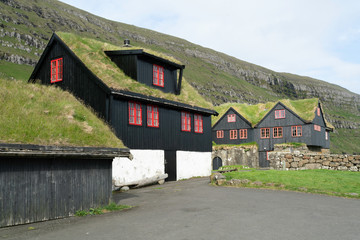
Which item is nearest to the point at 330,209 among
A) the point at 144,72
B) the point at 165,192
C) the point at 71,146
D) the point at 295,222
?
the point at 295,222

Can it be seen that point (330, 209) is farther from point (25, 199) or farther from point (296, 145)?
point (296, 145)

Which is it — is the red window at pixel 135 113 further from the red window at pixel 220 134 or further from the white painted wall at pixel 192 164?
the red window at pixel 220 134

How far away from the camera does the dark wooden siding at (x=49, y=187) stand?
34.4ft

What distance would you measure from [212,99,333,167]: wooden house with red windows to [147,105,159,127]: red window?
30.3 meters

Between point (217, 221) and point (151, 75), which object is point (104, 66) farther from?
point (217, 221)

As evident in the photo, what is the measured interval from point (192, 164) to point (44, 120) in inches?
668

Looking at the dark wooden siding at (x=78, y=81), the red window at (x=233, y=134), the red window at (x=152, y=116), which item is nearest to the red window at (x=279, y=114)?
the red window at (x=233, y=134)

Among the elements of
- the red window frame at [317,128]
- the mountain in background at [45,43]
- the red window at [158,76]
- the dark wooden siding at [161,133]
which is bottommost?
the dark wooden siding at [161,133]

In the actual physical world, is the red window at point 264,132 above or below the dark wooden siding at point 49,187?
above

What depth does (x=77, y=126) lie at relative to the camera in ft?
44.2

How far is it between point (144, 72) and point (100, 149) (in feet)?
40.5

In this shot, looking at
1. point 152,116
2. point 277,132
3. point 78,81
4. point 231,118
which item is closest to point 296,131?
point 277,132

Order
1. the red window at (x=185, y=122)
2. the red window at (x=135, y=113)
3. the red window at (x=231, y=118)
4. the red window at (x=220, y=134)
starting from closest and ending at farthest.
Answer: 1. the red window at (x=135, y=113)
2. the red window at (x=185, y=122)
3. the red window at (x=231, y=118)
4. the red window at (x=220, y=134)

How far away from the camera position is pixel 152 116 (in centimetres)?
2384
